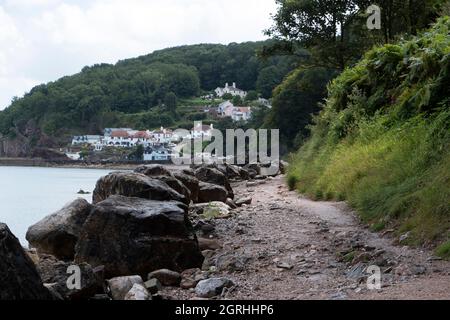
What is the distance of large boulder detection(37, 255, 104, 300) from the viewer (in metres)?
6.86

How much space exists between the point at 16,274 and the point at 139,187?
618 centimetres

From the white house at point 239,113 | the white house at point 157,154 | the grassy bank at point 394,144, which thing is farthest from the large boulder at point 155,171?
the white house at point 239,113

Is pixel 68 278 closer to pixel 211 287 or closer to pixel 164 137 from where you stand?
pixel 211 287

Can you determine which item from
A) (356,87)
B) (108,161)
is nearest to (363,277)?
(356,87)

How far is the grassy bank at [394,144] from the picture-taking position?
860 centimetres

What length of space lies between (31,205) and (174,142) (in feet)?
194

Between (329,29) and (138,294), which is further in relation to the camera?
(329,29)

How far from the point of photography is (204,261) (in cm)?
918

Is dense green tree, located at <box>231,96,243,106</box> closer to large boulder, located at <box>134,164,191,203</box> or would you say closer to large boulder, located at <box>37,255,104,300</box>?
large boulder, located at <box>134,164,191,203</box>

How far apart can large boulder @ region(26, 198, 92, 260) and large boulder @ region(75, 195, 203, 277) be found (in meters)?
1.39

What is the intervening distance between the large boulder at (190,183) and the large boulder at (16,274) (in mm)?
11293

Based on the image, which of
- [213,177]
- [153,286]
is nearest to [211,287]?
[153,286]

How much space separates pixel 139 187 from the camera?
11.6m
